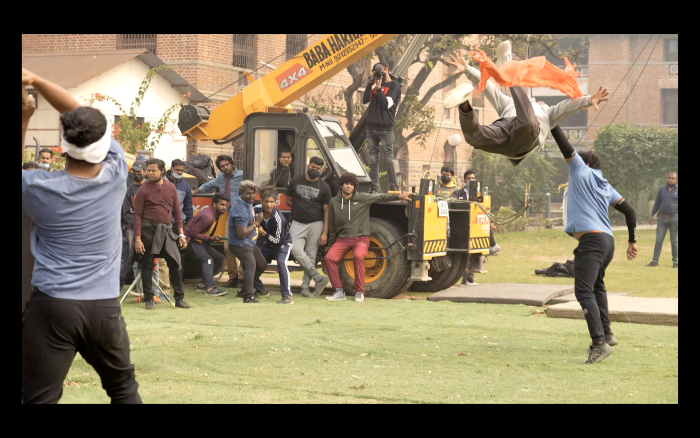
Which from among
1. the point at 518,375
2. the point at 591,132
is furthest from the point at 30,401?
the point at 591,132

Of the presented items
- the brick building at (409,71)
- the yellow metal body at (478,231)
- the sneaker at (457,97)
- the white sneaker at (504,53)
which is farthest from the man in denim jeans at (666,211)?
the sneaker at (457,97)

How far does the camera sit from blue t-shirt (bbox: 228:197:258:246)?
40.5ft

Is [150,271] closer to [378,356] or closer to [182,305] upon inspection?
[182,305]

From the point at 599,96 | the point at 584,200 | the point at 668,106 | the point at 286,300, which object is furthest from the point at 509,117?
the point at 668,106

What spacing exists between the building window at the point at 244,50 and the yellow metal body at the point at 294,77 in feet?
43.0

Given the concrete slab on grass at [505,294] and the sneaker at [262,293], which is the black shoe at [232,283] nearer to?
the sneaker at [262,293]

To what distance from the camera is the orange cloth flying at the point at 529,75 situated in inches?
252

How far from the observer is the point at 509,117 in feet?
22.8

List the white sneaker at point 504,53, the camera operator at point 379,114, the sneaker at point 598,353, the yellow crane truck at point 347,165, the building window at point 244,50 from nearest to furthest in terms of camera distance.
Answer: the white sneaker at point 504,53 < the sneaker at point 598,353 < the yellow crane truck at point 347,165 < the camera operator at point 379,114 < the building window at point 244,50

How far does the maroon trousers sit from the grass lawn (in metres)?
0.43

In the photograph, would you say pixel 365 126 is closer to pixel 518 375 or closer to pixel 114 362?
pixel 518 375

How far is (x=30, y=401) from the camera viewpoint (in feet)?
13.3

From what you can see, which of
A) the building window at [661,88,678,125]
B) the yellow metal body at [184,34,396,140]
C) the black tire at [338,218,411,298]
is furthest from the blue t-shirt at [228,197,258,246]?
the building window at [661,88,678,125]

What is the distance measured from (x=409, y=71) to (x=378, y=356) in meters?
25.7
